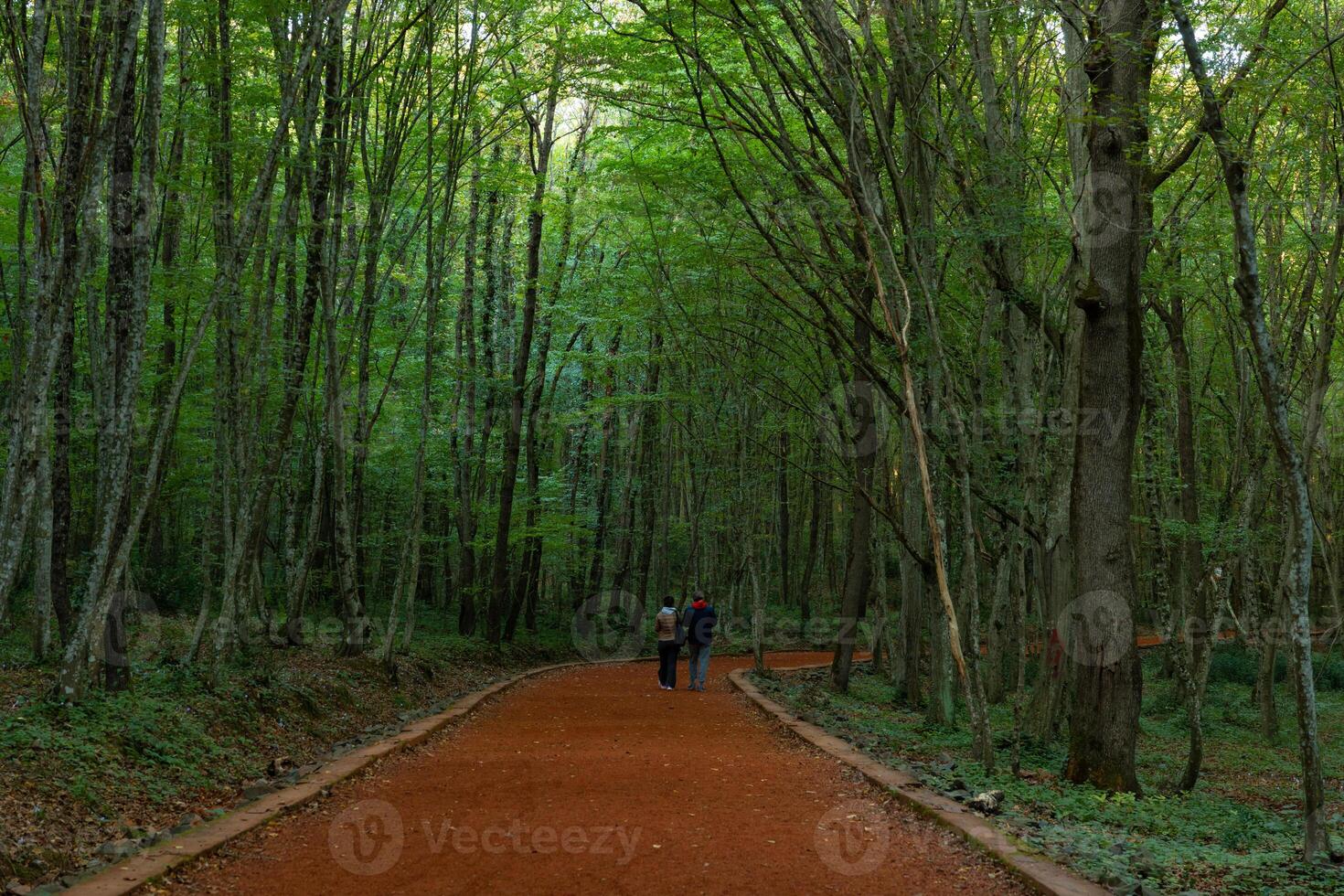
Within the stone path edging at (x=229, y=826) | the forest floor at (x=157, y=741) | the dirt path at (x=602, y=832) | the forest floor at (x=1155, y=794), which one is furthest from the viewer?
the forest floor at (x=157, y=741)

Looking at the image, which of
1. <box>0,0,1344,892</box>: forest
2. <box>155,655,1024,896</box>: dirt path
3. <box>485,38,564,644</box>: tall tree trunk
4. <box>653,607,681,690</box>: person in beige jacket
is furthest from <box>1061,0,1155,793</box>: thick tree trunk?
<box>485,38,564,644</box>: tall tree trunk

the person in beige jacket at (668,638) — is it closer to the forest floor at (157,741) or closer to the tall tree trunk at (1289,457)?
the forest floor at (157,741)

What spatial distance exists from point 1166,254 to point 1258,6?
3177mm

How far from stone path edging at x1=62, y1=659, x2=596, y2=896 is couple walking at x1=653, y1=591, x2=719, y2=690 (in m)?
6.28

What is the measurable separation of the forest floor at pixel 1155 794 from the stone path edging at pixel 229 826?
4286mm

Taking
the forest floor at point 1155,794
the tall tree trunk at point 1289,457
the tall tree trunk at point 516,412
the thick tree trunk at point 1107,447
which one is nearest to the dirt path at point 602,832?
the forest floor at point 1155,794

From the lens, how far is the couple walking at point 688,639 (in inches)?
628

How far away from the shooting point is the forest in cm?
774

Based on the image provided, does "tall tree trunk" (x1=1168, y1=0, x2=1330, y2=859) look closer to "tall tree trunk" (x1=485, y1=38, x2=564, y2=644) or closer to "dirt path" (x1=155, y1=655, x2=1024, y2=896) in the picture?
"dirt path" (x1=155, y1=655, x2=1024, y2=896)

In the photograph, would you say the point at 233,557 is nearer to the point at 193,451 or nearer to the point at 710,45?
the point at 710,45

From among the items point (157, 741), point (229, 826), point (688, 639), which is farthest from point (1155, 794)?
point (688, 639)

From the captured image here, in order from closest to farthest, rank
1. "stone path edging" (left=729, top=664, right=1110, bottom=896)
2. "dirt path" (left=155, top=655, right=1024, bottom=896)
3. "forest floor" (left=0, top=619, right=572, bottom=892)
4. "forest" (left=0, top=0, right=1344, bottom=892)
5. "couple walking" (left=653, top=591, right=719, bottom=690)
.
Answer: "stone path edging" (left=729, top=664, right=1110, bottom=896), "dirt path" (left=155, top=655, right=1024, bottom=896), "forest floor" (left=0, top=619, right=572, bottom=892), "forest" (left=0, top=0, right=1344, bottom=892), "couple walking" (left=653, top=591, right=719, bottom=690)

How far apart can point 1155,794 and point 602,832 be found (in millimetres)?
5071

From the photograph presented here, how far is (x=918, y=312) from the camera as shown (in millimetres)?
11781
